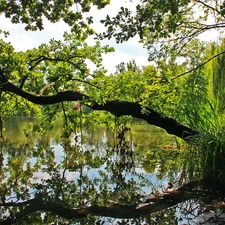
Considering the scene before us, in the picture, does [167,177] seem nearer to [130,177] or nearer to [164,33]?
[130,177]

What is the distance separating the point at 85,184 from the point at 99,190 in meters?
0.49

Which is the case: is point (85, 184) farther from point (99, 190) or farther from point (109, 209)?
point (109, 209)

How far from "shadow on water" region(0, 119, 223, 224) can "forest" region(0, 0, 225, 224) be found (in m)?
0.03

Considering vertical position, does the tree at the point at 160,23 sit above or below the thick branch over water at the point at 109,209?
above

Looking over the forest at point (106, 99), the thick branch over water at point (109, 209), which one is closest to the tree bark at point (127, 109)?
the forest at point (106, 99)

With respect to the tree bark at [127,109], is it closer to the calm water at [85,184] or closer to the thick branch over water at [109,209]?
the calm water at [85,184]

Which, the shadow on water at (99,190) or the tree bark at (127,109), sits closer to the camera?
the shadow on water at (99,190)

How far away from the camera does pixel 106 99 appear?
6457 millimetres

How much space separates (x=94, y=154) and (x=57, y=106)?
1.84 metres

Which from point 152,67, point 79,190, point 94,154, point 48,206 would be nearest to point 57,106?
point 94,154

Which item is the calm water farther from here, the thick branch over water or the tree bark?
the tree bark

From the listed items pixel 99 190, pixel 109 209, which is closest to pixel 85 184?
pixel 99 190

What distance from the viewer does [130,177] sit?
20.2ft

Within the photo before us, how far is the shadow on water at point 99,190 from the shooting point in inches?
154
